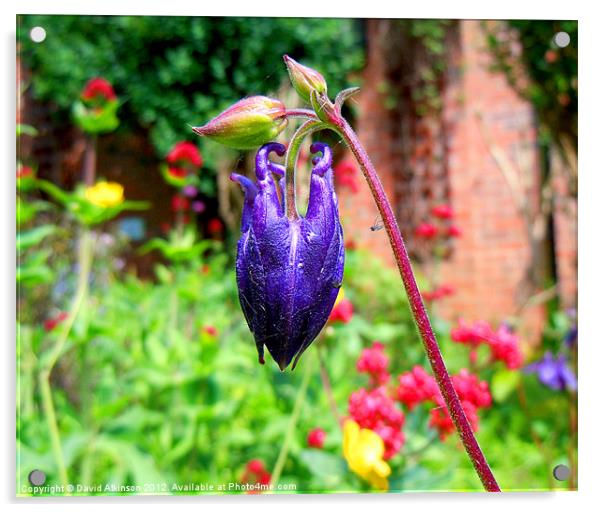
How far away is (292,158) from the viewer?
462 millimetres

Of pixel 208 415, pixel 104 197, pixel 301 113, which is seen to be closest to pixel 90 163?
pixel 104 197

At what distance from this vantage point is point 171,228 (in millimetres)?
2105

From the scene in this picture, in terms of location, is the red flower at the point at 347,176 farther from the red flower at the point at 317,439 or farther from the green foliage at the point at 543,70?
the red flower at the point at 317,439

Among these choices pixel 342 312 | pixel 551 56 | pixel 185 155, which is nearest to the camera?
pixel 342 312

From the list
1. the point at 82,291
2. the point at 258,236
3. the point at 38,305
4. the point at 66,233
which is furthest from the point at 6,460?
the point at 66,233

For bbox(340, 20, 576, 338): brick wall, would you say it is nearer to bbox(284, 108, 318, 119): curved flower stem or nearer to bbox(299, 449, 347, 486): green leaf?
bbox(299, 449, 347, 486): green leaf

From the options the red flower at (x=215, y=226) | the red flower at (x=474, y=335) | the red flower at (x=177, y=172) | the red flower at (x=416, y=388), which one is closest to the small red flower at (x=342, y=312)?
the red flower at (x=416, y=388)

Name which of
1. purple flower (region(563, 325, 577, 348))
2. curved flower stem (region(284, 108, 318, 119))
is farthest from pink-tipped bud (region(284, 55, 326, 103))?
purple flower (region(563, 325, 577, 348))

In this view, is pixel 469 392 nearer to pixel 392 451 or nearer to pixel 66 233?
pixel 392 451

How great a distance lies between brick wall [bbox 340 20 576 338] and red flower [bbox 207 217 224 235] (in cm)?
37

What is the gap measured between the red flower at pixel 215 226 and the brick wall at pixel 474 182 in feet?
1.20

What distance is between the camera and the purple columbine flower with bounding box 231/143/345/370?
0.46m

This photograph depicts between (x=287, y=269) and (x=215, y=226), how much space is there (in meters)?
1.65

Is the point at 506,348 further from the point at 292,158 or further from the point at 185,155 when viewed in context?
the point at 292,158
